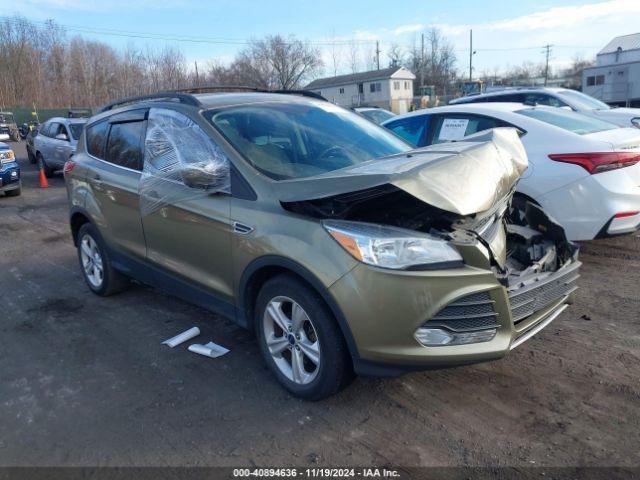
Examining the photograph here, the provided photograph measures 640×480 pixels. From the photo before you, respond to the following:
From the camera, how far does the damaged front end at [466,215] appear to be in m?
2.64

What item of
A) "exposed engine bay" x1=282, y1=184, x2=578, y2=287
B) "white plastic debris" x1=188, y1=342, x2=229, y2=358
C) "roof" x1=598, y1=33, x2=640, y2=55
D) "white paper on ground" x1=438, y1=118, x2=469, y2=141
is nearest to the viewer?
"exposed engine bay" x1=282, y1=184, x2=578, y2=287

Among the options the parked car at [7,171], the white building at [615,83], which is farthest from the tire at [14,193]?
the white building at [615,83]

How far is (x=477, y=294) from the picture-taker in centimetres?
264

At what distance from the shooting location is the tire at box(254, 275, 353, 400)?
2834 millimetres

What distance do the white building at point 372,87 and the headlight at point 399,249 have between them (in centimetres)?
6537

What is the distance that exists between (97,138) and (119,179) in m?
0.93

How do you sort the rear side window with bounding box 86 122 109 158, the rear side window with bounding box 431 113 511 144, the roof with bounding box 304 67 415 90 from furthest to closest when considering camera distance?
the roof with bounding box 304 67 415 90 < the rear side window with bounding box 431 113 511 144 < the rear side window with bounding box 86 122 109 158

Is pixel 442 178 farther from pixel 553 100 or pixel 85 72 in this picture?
pixel 85 72

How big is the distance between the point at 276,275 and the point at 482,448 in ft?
4.90

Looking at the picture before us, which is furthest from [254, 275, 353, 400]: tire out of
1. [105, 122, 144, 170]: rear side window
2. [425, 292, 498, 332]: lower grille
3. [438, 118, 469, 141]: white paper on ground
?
[438, 118, 469, 141]: white paper on ground

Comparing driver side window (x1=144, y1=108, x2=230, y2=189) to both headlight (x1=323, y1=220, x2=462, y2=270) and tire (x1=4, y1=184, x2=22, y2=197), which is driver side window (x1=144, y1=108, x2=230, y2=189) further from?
tire (x1=4, y1=184, x2=22, y2=197)

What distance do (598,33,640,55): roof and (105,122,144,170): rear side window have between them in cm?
5432

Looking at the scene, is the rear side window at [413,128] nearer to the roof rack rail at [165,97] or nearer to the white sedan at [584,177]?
the white sedan at [584,177]

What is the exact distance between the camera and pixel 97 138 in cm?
507
